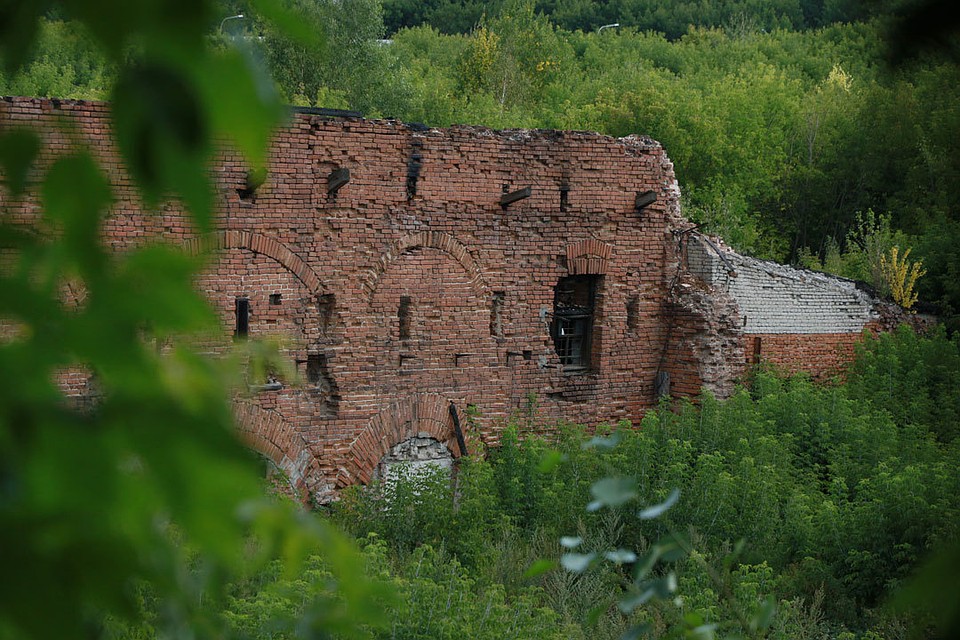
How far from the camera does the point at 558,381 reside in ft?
39.1

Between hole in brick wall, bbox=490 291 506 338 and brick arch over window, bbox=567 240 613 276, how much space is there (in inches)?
37.9

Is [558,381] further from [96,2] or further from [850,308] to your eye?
[96,2]

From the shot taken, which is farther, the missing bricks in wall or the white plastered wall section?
the white plastered wall section

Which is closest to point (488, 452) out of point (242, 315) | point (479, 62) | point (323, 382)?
point (323, 382)

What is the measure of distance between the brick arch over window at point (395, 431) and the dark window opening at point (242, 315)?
5.54ft

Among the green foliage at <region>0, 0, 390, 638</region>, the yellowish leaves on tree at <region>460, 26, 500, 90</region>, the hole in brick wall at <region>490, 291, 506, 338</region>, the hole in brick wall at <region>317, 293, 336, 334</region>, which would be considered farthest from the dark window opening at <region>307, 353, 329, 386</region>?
the yellowish leaves on tree at <region>460, 26, 500, 90</region>

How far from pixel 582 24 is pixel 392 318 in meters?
52.4

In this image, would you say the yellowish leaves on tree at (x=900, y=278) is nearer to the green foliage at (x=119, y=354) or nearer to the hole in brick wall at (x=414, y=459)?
the hole in brick wall at (x=414, y=459)

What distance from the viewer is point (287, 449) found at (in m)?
10.1

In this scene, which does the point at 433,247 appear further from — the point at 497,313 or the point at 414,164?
the point at 497,313

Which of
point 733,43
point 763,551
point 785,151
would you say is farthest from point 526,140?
point 733,43

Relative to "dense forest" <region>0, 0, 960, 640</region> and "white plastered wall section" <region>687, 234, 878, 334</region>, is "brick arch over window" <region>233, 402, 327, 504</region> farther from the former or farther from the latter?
"white plastered wall section" <region>687, 234, 878, 334</region>

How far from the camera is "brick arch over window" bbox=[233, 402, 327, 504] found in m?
9.91

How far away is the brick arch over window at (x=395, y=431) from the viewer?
10.6 m
